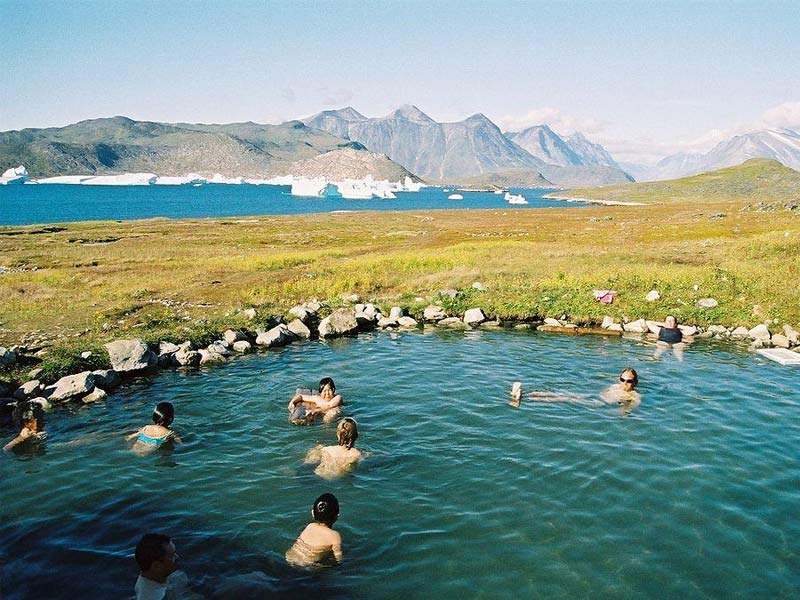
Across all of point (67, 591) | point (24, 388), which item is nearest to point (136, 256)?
point (24, 388)

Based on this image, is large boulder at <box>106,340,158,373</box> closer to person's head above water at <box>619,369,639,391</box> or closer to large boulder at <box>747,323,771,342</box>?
person's head above water at <box>619,369,639,391</box>

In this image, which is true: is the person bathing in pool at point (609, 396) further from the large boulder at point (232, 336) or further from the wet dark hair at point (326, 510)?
the large boulder at point (232, 336)

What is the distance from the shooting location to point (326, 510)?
1131 centimetres

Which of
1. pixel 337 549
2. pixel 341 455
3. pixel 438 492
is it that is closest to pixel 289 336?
pixel 341 455

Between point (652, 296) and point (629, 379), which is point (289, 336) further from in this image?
point (652, 296)

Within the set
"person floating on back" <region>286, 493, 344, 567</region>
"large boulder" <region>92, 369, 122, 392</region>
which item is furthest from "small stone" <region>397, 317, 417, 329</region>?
"person floating on back" <region>286, 493, 344, 567</region>

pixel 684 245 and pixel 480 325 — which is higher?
pixel 684 245

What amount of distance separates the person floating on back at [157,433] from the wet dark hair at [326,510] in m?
7.40

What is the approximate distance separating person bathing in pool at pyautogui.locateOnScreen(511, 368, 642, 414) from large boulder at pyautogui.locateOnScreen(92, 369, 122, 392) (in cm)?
1604

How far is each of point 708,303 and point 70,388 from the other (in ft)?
110

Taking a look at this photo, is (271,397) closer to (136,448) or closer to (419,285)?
(136,448)

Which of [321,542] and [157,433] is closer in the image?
[321,542]

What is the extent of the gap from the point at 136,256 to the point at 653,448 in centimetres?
5624

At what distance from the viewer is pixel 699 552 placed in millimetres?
11492
